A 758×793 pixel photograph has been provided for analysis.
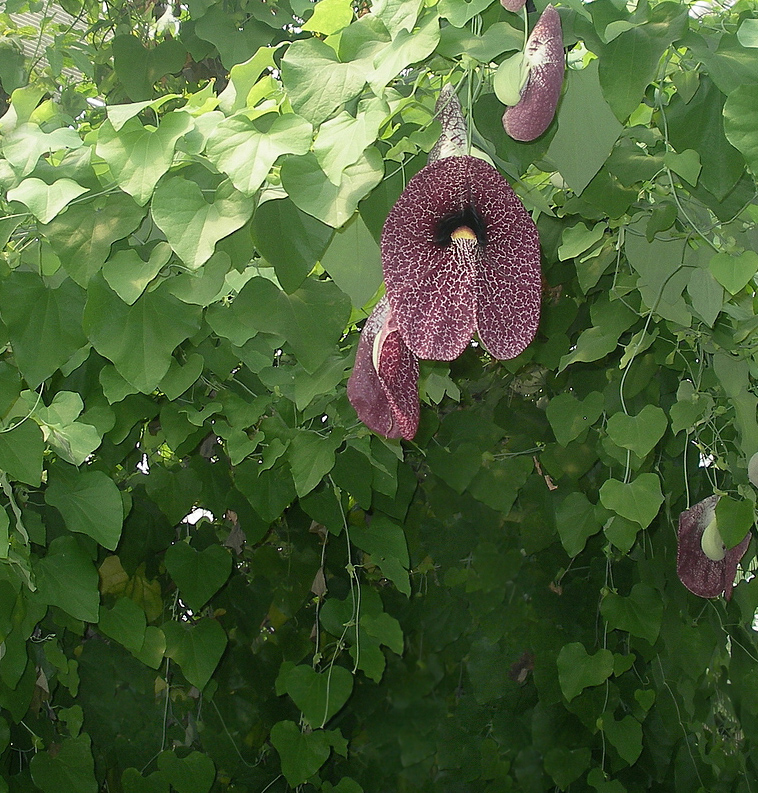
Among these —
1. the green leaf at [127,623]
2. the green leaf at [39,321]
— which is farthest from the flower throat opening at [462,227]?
the green leaf at [127,623]

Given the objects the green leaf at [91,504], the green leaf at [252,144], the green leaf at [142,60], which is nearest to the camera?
the green leaf at [252,144]

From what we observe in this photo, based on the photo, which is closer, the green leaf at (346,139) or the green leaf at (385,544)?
the green leaf at (346,139)

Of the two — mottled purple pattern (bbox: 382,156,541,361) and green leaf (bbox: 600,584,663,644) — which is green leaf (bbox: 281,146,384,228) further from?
green leaf (bbox: 600,584,663,644)

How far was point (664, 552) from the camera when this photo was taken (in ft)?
5.28

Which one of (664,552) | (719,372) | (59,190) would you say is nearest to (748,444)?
(719,372)

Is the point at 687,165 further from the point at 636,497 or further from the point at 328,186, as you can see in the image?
the point at 636,497

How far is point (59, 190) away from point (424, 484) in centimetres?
105

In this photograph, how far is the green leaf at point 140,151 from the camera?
662 mm

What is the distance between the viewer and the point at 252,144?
0.64 m

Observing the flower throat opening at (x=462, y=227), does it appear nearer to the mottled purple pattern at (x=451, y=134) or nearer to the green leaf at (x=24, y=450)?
the mottled purple pattern at (x=451, y=134)

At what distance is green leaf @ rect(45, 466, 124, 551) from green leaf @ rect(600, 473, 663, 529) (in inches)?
26.2

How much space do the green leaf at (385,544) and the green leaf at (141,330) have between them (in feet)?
2.27

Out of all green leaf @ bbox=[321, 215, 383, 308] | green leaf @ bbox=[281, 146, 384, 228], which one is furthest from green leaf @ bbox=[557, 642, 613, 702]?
green leaf @ bbox=[281, 146, 384, 228]

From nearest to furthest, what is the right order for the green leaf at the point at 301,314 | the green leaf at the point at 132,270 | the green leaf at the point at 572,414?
the green leaf at the point at 132,270, the green leaf at the point at 301,314, the green leaf at the point at 572,414
